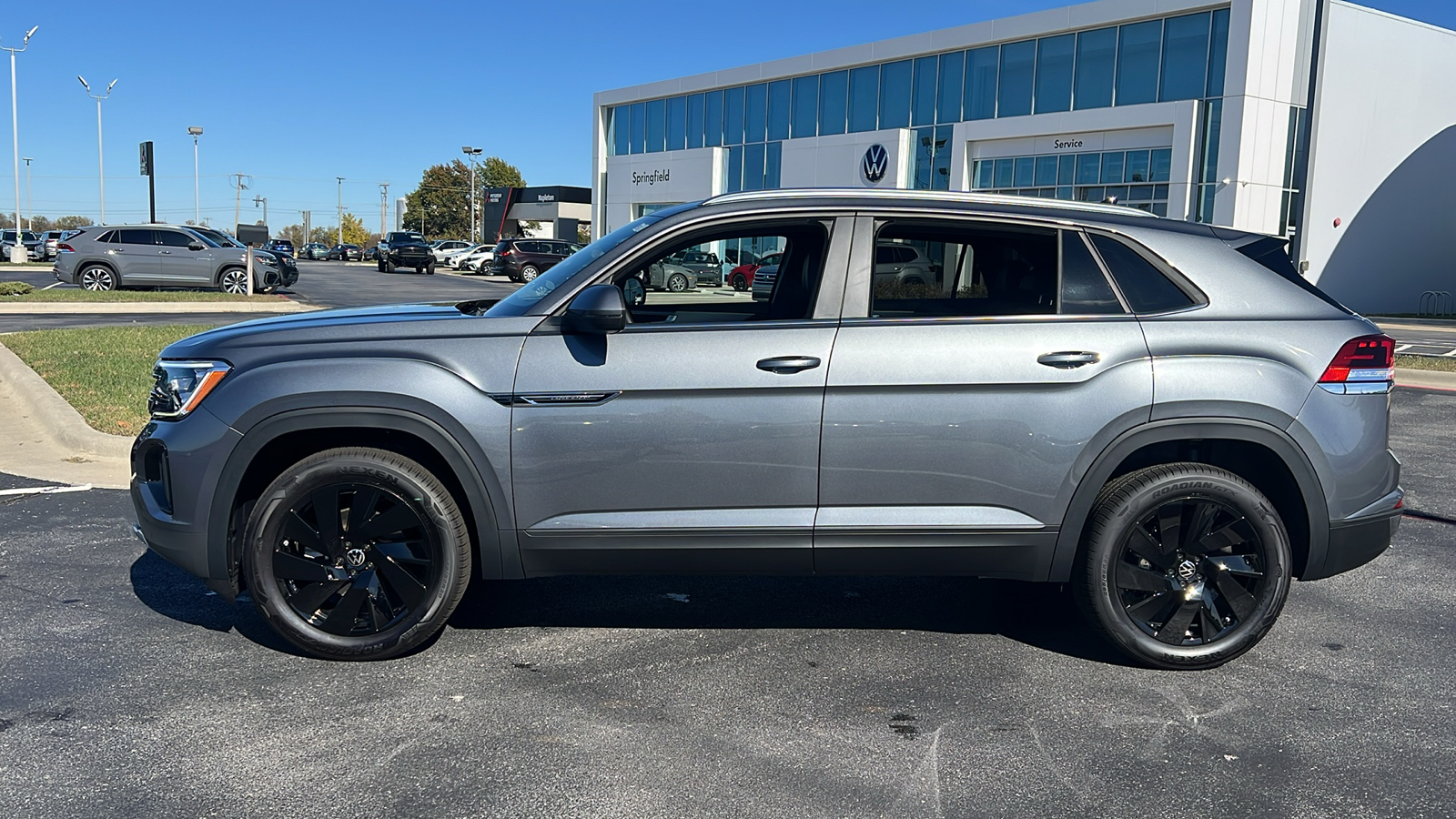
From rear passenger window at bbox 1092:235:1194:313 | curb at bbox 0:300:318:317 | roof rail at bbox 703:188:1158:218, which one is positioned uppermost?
roof rail at bbox 703:188:1158:218

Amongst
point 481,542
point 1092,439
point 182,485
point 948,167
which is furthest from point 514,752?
point 948,167

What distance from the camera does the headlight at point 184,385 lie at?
4055 mm

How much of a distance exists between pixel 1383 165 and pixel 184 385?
39.9m

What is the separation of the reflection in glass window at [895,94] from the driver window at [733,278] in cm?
3811

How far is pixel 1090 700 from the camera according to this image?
3.95 meters

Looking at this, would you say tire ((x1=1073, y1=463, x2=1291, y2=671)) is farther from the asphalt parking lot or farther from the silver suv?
the silver suv

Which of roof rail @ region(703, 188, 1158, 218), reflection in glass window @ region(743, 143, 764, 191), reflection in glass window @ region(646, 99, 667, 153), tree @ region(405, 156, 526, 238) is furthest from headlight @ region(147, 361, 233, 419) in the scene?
tree @ region(405, 156, 526, 238)

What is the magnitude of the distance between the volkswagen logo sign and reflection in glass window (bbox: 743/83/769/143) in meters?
6.67

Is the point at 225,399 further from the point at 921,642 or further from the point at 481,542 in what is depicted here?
the point at 921,642

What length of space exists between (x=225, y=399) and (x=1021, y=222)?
3.03m

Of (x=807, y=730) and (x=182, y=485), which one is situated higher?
(x=182, y=485)

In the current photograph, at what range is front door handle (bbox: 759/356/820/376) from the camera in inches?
156

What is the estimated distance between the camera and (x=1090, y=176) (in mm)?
34938

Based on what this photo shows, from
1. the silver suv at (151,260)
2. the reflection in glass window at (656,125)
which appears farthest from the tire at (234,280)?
the reflection in glass window at (656,125)
